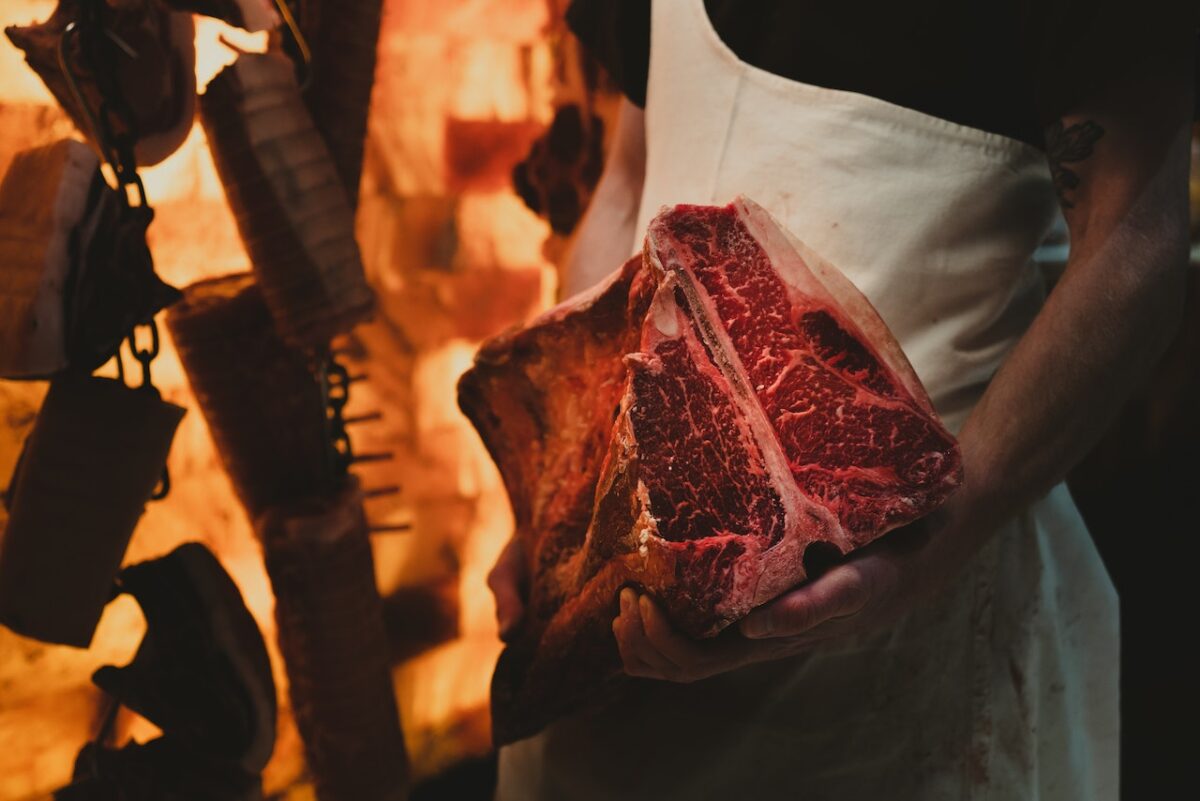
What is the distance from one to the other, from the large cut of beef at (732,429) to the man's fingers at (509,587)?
0.18 m

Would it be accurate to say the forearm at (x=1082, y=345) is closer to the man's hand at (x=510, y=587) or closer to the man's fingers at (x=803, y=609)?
the man's fingers at (x=803, y=609)

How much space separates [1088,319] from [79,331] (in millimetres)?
1283

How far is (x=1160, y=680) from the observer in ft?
10.1

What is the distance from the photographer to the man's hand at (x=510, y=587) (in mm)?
1298

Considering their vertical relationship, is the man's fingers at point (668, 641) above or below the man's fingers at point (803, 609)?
below

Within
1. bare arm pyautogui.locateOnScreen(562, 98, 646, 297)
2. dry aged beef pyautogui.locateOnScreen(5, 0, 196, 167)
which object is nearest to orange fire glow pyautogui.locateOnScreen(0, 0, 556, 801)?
dry aged beef pyautogui.locateOnScreen(5, 0, 196, 167)

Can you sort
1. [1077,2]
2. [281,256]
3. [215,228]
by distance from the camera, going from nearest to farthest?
[1077,2] < [281,256] < [215,228]

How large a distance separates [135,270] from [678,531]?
899 millimetres

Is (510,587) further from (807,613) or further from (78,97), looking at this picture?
(78,97)

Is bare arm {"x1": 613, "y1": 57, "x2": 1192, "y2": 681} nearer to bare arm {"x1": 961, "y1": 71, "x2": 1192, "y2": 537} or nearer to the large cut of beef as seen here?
bare arm {"x1": 961, "y1": 71, "x2": 1192, "y2": 537}

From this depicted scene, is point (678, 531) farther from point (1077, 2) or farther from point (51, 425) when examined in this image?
point (51, 425)

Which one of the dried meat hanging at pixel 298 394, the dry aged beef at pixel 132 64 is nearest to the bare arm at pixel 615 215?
the dried meat hanging at pixel 298 394

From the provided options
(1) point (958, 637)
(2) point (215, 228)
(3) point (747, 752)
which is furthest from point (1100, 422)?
(2) point (215, 228)

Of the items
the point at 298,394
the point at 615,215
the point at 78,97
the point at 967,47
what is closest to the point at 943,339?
the point at 967,47
